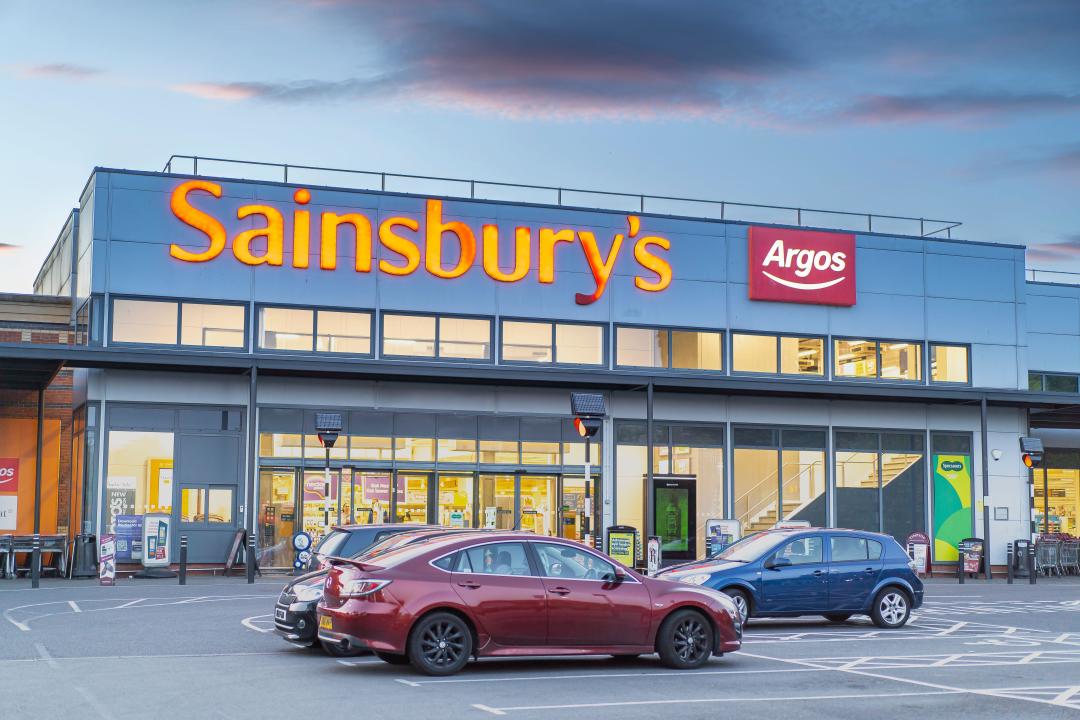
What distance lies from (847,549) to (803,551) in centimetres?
78

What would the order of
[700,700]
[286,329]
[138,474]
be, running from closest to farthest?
[700,700] < [138,474] < [286,329]

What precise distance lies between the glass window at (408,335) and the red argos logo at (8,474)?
1008 cm

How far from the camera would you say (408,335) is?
115 feet

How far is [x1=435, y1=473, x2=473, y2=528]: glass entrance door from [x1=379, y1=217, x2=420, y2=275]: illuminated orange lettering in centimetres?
535

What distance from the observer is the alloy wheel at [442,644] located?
14.2 m

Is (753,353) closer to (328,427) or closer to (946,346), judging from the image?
(946,346)

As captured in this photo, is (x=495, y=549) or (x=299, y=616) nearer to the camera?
(x=495, y=549)

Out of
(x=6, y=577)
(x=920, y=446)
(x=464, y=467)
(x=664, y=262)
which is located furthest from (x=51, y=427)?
(x=920, y=446)

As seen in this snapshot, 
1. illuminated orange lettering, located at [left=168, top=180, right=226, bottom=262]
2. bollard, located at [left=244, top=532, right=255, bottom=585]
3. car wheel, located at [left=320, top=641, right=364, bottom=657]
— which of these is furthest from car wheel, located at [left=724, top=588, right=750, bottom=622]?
illuminated orange lettering, located at [left=168, top=180, right=226, bottom=262]

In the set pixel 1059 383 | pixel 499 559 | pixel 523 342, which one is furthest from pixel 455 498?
pixel 1059 383

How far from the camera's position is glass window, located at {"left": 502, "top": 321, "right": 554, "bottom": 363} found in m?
35.9

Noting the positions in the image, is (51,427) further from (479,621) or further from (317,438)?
(479,621)

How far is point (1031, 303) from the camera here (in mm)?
43375

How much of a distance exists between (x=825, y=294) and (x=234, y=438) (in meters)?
16.9
